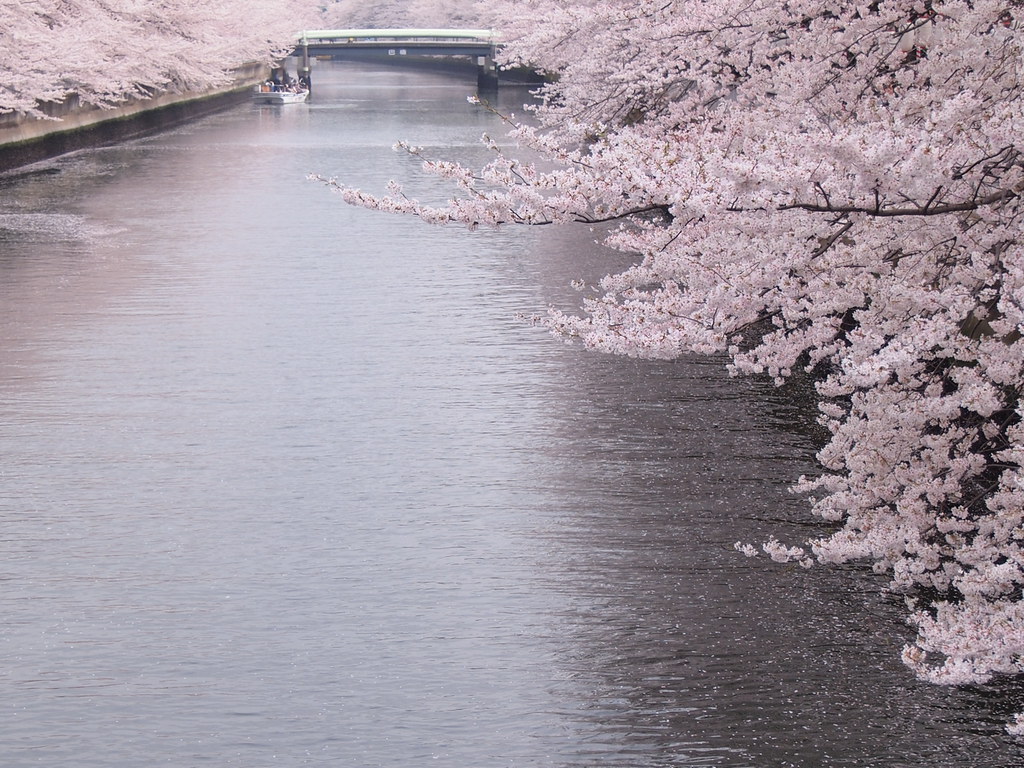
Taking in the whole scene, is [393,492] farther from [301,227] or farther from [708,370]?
[301,227]

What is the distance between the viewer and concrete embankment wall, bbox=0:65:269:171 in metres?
36.0

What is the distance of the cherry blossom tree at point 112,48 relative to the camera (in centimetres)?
3266

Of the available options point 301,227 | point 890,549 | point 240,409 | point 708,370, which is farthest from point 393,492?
point 301,227

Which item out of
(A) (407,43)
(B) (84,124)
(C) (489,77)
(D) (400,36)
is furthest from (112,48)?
(D) (400,36)

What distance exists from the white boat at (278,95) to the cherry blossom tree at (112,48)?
7.07 feet

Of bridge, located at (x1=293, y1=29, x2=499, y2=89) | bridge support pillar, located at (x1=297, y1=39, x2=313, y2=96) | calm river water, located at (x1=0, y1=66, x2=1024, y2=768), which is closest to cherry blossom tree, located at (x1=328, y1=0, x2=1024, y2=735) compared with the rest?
calm river water, located at (x1=0, y1=66, x2=1024, y2=768)

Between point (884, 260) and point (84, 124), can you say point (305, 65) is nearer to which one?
point (84, 124)

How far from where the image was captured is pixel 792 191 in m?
6.32

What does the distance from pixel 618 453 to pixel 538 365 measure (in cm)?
304

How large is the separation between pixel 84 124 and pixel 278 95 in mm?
29237

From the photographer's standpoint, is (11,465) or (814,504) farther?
(11,465)

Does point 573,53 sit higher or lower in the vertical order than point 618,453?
higher

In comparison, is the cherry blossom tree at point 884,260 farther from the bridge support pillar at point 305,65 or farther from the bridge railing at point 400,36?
the bridge support pillar at point 305,65

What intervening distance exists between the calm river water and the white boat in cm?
5480
